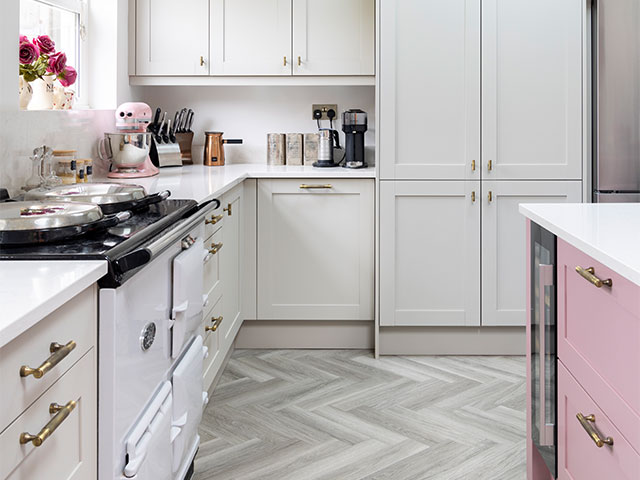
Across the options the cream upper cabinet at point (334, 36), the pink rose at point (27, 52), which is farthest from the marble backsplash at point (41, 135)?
the cream upper cabinet at point (334, 36)

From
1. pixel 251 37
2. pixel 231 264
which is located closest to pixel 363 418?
pixel 231 264

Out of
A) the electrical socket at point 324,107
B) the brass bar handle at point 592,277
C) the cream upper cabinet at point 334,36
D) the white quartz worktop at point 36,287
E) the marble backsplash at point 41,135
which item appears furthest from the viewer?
the electrical socket at point 324,107

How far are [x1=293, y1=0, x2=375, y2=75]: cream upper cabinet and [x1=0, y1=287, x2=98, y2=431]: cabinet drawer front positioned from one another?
2664 mm

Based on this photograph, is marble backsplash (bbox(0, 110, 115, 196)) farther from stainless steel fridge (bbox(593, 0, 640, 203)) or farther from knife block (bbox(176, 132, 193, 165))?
stainless steel fridge (bbox(593, 0, 640, 203))

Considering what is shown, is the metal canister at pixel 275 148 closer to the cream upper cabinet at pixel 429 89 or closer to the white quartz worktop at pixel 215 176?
the white quartz worktop at pixel 215 176

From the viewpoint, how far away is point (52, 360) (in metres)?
1.07

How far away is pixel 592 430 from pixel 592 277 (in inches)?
13.0

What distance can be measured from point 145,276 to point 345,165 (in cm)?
234

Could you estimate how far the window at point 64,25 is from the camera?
9.45 feet

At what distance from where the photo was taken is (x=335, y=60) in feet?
12.2

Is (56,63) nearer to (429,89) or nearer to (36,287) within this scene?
(429,89)

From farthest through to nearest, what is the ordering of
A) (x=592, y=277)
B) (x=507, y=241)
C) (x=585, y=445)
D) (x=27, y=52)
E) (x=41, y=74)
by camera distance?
(x=507, y=241)
(x=41, y=74)
(x=27, y=52)
(x=585, y=445)
(x=592, y=277)

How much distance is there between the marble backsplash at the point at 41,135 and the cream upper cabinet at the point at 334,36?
1066 mm

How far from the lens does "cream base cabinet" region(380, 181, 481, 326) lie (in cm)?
339
